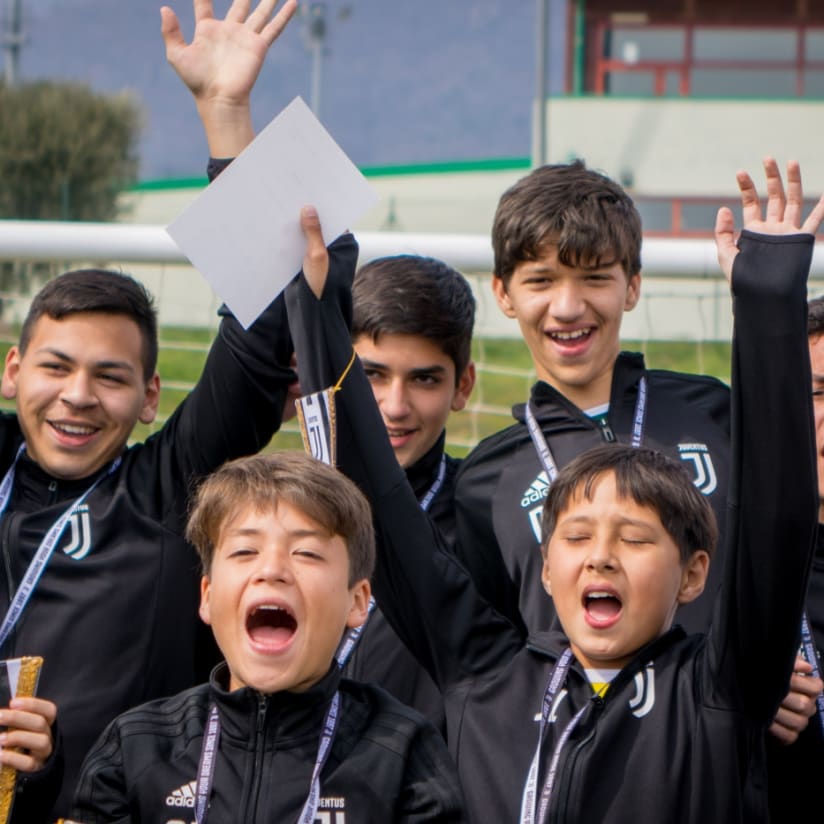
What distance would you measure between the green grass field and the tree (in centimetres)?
1081

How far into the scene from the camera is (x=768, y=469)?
2.56 meters

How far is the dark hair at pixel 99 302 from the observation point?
3551 millimetres

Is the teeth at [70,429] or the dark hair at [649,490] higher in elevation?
the teeth at [70,429]

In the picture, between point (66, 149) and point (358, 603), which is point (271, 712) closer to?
point (358, 603)

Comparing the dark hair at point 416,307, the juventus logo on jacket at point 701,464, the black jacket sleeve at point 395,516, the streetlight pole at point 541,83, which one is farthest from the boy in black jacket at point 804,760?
the streetlight pole at point 541,83

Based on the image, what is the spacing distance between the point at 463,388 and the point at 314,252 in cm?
91

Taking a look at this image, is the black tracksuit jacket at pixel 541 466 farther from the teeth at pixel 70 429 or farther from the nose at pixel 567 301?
the teeth at pixel 70 429

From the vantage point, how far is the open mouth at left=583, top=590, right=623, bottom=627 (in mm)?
2783

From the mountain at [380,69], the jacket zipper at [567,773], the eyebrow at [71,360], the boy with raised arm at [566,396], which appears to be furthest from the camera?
the mountain at [380,69]

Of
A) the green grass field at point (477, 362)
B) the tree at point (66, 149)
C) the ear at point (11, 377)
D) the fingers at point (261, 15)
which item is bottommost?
the ear at point (11, 377)

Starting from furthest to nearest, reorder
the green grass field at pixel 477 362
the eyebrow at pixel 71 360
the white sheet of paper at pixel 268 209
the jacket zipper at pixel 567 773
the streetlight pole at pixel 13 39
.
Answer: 1. the streetlight pole at pixel 13 39
2. the green grass field at pixel 477 362
3. the eyebrow at pixel 71 360
4. the white sheet of paper at pixel 268 209
5. the jacket zipper at pixel 567 773

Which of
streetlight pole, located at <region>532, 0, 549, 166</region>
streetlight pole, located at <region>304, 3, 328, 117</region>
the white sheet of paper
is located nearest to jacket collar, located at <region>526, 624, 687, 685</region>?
the white sheet of paper

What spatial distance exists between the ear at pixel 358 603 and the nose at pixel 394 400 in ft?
2.26

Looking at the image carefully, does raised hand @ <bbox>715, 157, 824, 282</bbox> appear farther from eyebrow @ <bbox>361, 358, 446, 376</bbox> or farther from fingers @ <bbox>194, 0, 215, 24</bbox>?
fingers @ <bbox>194, 0, 215, 24</bbox>
